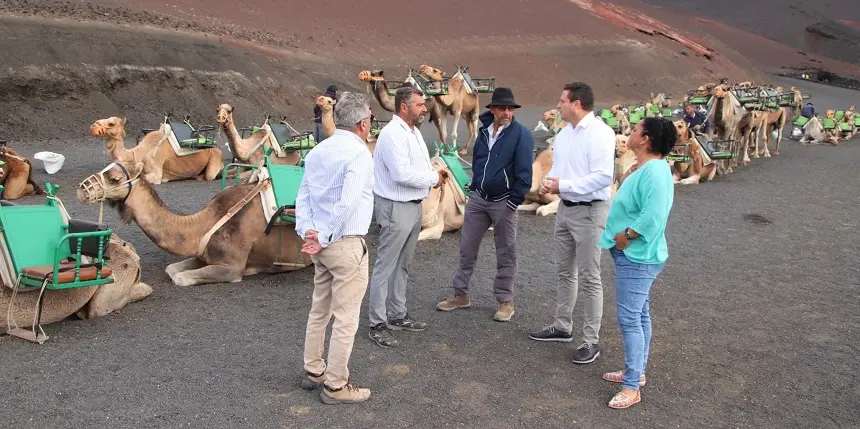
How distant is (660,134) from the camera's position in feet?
14.5

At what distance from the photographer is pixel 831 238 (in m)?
10.3

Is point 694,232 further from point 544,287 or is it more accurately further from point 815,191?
point 815,191

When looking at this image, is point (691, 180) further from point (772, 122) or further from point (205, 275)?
point (205, 275)

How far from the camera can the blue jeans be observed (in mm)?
4559

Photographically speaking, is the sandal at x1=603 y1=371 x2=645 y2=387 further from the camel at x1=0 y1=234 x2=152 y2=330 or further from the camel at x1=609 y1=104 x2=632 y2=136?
the camel at x1=609 y1=104 x2=632 y2=136

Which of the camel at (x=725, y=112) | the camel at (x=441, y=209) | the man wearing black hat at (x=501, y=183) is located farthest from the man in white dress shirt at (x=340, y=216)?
the camel at (x=725, y=112)

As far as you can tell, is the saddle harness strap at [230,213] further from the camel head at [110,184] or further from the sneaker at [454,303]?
the sneaker at [454,303]

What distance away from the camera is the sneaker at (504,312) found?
6.36 metres

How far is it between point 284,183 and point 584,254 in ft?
10.7

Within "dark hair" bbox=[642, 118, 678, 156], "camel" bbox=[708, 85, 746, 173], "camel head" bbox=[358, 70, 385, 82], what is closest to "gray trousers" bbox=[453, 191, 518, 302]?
"dark hair" bbox=[642, 118, 678, 156]

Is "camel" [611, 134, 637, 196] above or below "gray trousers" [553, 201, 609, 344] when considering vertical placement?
below

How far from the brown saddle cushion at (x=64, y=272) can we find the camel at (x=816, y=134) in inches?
1046

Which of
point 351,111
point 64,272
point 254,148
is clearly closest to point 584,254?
point 351,111

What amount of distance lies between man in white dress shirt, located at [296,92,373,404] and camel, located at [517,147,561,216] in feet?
24.0
